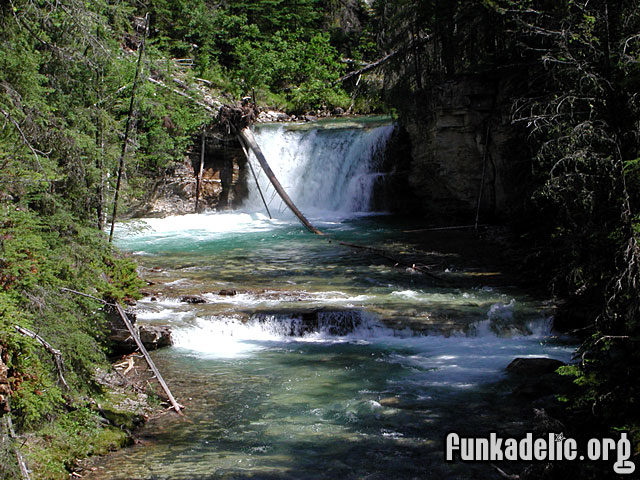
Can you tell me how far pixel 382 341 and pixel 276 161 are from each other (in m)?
15.9

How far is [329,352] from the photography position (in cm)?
931

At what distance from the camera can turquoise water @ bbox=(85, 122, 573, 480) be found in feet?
19.7

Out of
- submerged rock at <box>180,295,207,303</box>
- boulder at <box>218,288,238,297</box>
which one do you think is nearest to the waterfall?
boulder at <box>218,288,238,297</box>

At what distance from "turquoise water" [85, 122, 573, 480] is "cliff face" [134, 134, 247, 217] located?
4.22 m

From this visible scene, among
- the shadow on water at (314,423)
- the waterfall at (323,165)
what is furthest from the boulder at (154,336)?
the waterfall at (323,165)

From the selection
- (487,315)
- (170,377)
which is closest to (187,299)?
(170,377)

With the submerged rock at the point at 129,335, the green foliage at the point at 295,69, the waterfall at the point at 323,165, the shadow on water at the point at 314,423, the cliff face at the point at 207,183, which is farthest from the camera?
the green foliage at the point at 295,69

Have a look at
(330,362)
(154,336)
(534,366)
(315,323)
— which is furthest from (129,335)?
(534,366)

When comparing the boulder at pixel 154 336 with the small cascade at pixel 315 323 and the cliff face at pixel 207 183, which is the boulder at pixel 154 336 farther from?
the cliff face at pixel 207 183

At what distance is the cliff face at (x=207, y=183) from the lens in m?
22.6

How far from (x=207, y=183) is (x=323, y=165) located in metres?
4.39

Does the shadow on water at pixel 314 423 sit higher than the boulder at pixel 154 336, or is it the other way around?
the boulder at pixel 154 336

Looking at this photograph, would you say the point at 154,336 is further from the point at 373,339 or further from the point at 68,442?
the point at 68,442

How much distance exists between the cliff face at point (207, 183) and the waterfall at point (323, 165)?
2.22 ft
